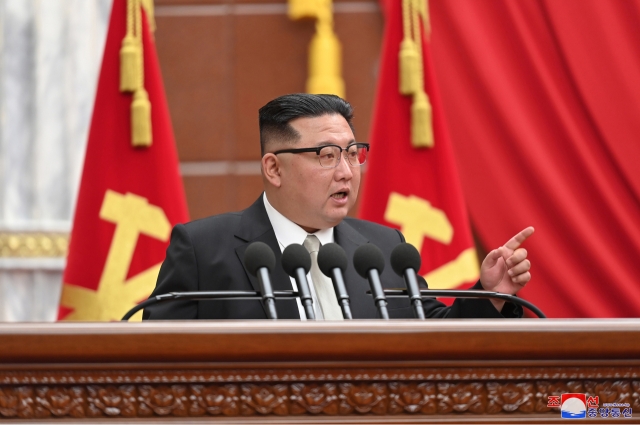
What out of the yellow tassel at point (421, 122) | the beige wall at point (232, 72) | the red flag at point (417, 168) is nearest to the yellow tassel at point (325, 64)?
the beige wall at point (232, 72)

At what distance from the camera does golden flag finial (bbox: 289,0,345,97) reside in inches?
135

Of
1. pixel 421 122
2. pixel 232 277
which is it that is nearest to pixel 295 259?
pixel 232 277

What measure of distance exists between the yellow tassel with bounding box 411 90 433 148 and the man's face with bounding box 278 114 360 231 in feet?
3.80

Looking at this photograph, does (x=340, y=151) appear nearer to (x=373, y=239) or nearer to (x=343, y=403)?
(x=373, y=239)

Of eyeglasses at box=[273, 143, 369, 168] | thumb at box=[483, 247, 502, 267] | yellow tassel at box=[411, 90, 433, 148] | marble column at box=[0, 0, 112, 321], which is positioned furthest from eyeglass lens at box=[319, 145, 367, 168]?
marble column at box=[0, 0, 112, 321]

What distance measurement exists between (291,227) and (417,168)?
1250mm

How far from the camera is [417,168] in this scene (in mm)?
3227

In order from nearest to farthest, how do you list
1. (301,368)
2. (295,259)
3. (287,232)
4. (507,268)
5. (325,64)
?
(301,368) → (295,259) → (507,268) → (287,232) → (325,64)

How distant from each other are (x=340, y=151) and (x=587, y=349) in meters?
0.91

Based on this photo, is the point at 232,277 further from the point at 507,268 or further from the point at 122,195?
the point at 122,195

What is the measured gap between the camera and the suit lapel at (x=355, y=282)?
1984 millimetres

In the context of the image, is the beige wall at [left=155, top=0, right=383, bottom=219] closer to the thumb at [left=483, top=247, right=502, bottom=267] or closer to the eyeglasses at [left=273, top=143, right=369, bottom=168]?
the eyeglasses at [left=273, top=143, right=369, bottom=168]

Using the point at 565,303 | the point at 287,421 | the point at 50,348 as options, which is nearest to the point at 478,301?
the point at 287,421

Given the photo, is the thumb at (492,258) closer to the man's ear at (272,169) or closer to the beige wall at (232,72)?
the man's ear at (272,169)
